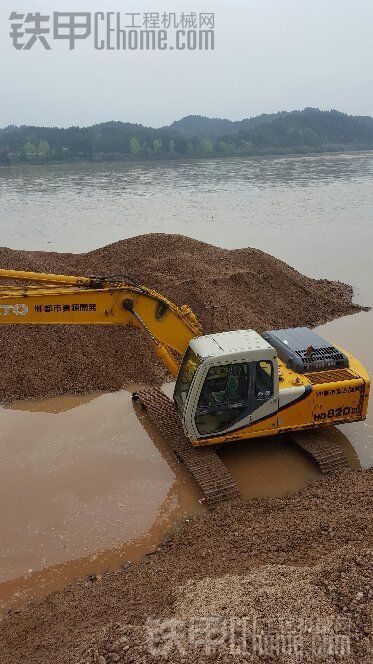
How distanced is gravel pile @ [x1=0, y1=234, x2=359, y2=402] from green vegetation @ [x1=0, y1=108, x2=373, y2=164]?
8278cm

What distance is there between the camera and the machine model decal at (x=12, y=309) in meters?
7.97

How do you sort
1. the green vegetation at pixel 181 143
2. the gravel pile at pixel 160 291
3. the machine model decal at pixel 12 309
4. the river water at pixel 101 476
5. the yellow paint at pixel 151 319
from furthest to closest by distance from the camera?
1. the green vegetation at pixel 181 143
2. the gravel pile at pixel 160 291
3. the yellow paint at pixel 151 319
4. the machine model decal at pixel 12 309
5. the river water at pixel 101 476

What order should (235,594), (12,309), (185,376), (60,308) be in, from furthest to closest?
(185,376), (60,308), (12,309), (235,594)

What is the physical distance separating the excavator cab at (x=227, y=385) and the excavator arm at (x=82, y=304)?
33.5 inches

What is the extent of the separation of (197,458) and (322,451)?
223 centimetres

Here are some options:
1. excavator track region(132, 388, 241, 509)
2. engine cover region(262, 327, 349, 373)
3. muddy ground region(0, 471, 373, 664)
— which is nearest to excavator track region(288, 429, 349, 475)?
muddy ground region(0, 471, 373, 664)

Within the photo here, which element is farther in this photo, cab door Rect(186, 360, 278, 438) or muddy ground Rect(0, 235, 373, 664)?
cab door Rect(186, 360, 278, 438)

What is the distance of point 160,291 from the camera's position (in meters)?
15.6

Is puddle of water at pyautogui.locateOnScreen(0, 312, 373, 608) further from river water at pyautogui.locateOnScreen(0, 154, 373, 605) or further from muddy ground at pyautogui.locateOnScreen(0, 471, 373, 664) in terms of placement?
muddy ground at pyautogui.locateOnScreen(0, 471, 373, 664)

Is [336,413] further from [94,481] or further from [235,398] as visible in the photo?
[94,481]

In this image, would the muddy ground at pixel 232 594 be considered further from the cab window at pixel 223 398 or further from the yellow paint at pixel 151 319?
the cab window at pixel 223 398

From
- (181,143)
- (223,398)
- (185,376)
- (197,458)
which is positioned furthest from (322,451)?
(181,143)

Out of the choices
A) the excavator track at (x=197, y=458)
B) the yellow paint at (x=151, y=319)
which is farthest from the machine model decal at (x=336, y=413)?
the excavator track at (x=197, y=458)

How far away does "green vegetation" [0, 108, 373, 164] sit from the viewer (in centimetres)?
9969
